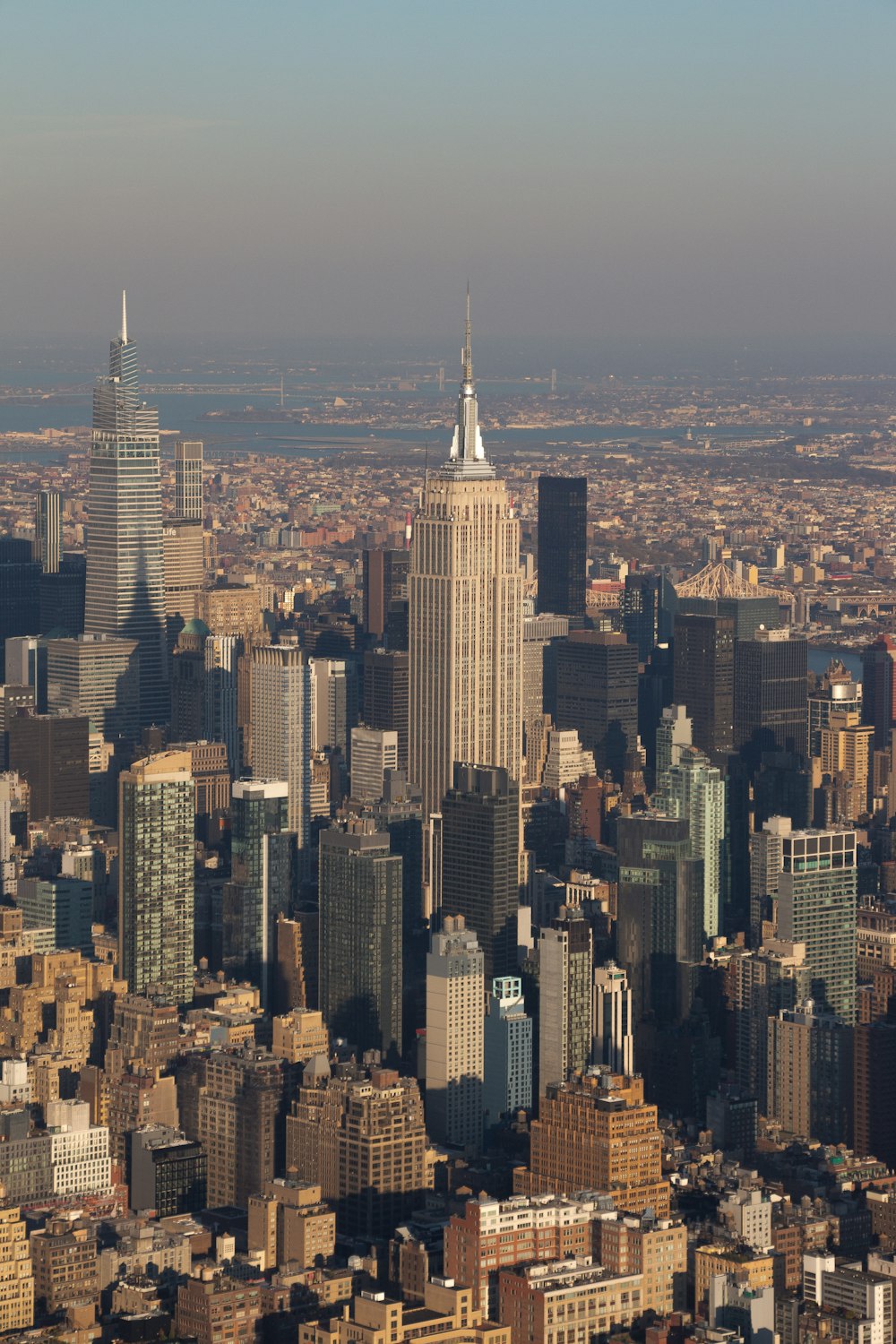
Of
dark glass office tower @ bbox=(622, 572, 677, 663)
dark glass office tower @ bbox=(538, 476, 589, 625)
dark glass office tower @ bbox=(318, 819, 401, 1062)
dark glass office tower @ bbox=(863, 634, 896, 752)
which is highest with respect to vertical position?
dark glass office tower @ bbox=(538, 476, 589, 625)

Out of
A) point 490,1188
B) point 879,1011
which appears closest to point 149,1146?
point 490,1188

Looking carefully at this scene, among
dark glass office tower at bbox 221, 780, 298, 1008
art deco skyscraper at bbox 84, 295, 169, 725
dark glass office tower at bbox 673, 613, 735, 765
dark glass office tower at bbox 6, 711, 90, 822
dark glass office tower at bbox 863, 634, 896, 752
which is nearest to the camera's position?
dark glass office tower at bbox 221, 780, 298, 1008

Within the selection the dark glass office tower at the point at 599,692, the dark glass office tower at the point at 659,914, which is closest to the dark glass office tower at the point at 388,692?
the dark glass office tower at the point at 599,692

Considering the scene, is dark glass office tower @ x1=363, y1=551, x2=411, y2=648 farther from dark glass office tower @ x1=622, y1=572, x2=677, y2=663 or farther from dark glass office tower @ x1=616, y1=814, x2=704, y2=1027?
dark glass office tower @ x1=616, y1=814, x2=704, y2=1027

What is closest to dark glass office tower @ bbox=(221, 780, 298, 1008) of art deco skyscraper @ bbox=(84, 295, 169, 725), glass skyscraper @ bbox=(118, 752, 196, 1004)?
glass skyscraper @ bbox=(118, 752, 196, 1004)

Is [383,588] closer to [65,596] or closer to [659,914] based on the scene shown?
[65,596]

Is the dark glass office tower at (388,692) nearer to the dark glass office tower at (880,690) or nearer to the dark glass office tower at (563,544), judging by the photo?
the dark glass office tower at (563,544)

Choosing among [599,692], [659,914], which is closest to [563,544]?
[599,692]
